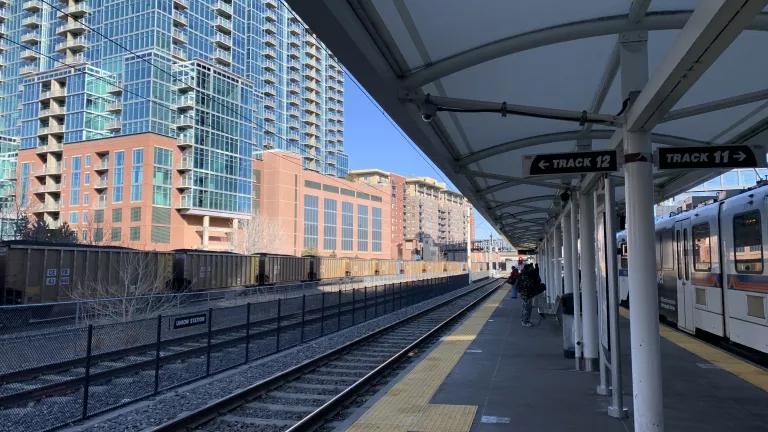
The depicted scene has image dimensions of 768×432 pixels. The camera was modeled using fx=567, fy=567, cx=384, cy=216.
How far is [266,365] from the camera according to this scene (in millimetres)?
11594

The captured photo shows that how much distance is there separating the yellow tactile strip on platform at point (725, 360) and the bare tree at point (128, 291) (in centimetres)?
1317

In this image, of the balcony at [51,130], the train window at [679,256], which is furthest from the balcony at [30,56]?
the train window at [679,256]

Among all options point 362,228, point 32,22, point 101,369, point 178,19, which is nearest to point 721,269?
point 101,369

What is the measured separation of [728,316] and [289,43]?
117 metres

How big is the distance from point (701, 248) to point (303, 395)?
882cm

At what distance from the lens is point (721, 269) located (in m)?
10.7

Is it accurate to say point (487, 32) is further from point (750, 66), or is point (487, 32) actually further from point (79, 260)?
point (79, 260)

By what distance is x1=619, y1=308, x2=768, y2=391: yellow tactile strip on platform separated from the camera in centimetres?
822

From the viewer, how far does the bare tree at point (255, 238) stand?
74.9 meters

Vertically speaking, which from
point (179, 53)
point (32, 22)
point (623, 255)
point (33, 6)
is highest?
point (33, 6)

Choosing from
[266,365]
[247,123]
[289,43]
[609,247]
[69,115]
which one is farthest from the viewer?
[289,43]

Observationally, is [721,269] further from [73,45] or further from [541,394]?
[73,45]

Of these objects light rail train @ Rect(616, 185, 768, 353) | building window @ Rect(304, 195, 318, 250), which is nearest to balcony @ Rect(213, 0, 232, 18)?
building window @ Rect(304, 195, 318, 250)

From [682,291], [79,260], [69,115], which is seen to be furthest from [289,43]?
[682,291]
